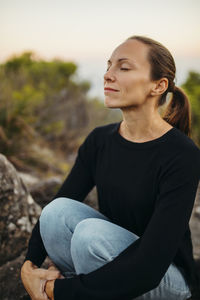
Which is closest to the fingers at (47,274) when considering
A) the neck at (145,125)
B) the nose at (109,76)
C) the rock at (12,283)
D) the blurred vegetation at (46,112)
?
the rock at (12,283)

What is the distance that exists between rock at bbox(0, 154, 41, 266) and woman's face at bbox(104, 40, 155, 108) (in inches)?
34.3

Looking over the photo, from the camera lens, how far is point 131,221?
1710 mm

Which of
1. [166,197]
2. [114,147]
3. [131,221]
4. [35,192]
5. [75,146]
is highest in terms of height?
[114,147]

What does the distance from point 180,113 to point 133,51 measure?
470 mm

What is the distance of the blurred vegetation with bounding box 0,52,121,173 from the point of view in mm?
4734

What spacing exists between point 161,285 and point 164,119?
3.03 ft

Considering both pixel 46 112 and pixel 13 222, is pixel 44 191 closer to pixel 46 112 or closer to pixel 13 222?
pixel 13 222

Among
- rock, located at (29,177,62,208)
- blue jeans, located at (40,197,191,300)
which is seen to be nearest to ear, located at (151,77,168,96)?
blue jeans, located at (40,197,191,300)

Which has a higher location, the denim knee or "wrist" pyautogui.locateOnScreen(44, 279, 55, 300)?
the denim knee

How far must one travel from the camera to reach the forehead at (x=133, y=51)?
161cm

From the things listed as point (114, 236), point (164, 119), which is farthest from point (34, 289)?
point (164, 119)

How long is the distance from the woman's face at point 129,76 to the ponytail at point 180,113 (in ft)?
0.84

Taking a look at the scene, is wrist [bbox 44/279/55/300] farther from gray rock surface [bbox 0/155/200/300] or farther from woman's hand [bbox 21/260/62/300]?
gray rock surface [bbox 0/155/200/300]

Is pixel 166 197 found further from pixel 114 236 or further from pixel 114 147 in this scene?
pixel 114 147
